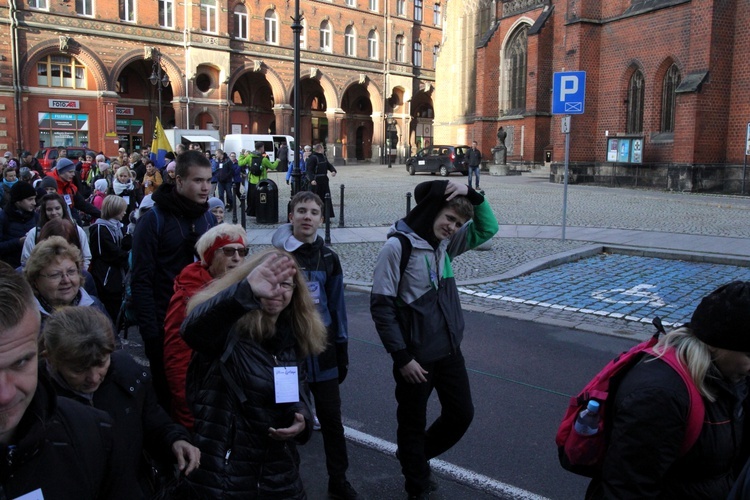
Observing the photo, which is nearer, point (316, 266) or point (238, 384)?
point (238, 384)

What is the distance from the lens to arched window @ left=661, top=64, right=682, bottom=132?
87.5ft

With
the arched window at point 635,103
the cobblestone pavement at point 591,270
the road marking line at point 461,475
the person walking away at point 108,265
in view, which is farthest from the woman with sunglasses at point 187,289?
the arched window at point 635,103

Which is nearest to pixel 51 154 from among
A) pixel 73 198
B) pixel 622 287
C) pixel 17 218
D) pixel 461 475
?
pixel 73 198

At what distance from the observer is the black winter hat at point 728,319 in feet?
6.57

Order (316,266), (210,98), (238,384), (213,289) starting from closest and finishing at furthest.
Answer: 1. (238,384)
2. (213,289)
3. (316,266)
4. (210,98)

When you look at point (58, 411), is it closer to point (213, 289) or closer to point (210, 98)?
point (213, 289)

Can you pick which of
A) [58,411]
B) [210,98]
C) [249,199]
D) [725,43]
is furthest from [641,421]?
[210,98]

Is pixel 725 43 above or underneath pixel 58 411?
above

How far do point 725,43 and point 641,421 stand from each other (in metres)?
26.4

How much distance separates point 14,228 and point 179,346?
4.49 m

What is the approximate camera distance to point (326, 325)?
12.5 ft

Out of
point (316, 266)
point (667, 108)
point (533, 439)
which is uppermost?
point (667, 108)

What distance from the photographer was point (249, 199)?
17.7 meters

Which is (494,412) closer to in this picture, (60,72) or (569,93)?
(569,93)
